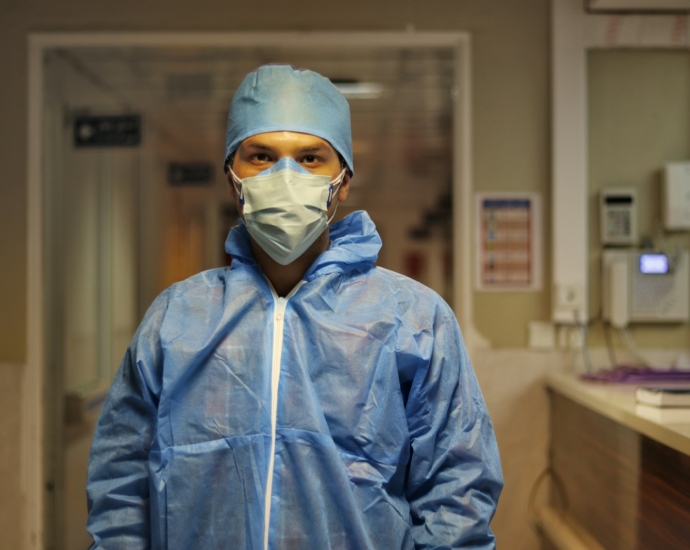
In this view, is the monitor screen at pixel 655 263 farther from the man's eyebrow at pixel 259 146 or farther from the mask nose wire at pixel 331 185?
the man's eyebrow at pixel 259 146

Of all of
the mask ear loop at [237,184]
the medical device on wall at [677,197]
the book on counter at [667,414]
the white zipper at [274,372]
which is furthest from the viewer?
the medical device on wall at [677,197]

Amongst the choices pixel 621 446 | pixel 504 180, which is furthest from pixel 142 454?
pixel 504 180

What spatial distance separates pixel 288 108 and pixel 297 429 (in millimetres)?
565

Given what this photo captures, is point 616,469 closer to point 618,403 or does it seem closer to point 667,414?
point 618,403

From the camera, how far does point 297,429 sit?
1.03 m

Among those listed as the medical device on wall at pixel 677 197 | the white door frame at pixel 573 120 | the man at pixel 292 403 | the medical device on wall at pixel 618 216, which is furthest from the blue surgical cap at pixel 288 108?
the medical device on wall at pixel 677 197

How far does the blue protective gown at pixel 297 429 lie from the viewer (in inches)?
40.2

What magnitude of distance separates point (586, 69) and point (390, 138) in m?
2.55

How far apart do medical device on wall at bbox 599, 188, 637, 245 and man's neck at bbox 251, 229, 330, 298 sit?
63.8 inches

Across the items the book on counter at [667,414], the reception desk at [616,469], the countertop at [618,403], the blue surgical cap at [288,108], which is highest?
the blue surgical cap at [288,108]

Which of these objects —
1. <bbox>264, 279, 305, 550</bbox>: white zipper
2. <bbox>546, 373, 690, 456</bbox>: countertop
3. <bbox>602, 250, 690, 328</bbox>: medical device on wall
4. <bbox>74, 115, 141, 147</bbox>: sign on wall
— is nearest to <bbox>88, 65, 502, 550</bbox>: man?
<bbox>264, 279, 305, 550</bbox>: white zipper

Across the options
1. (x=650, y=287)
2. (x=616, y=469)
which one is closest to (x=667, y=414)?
(x=616, y=469)

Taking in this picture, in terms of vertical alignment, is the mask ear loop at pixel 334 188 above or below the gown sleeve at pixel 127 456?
above

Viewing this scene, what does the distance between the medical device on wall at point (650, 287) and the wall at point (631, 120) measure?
0.05 meters
